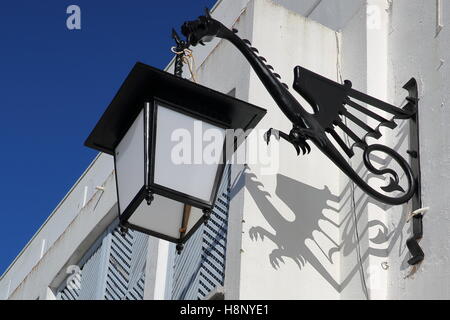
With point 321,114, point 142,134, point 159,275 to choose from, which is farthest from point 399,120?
point 159,275

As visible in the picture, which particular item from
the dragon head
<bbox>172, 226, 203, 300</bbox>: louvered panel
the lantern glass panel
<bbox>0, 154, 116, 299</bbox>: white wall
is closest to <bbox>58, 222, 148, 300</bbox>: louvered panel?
<bbox>0, 154, 116, 299</bbox>: white wall

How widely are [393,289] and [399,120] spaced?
105cm

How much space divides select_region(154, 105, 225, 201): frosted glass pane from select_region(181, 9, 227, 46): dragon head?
0.59m

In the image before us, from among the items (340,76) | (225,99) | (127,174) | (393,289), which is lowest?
(393,289)

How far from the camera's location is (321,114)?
19.4 ft

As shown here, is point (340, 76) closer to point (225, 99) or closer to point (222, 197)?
point (222, 197)

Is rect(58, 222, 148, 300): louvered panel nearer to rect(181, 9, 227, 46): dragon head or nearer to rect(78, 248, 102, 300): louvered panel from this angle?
rect(78, 248, 102, 300): louvered panel

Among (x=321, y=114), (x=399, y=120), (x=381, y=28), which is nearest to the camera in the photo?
(x=321, y=114)

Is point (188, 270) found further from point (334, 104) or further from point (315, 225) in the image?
point (334, 104)

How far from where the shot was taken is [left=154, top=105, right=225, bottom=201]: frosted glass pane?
5.46m

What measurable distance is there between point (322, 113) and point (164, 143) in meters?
0.93

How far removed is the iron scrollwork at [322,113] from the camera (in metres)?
5.74

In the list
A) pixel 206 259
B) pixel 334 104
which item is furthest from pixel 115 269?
pixel 334 104

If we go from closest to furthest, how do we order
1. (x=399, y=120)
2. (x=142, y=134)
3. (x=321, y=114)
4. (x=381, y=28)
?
(x=142, y=134)
(x=321, y=114)
(x=399, y=120)
(x=381, y=28)
